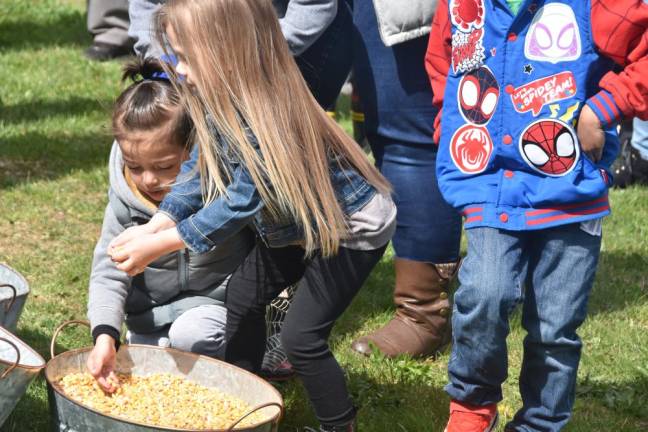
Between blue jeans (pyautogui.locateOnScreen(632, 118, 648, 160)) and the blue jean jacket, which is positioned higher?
the blue jean jacket

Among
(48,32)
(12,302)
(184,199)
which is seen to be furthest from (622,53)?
(48,32)

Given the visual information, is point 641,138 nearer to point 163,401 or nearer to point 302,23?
point 302,23

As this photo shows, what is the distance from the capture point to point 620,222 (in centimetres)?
521

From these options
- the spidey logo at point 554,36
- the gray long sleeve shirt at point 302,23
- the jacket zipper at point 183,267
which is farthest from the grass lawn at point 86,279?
the spidey logo at point 554,36

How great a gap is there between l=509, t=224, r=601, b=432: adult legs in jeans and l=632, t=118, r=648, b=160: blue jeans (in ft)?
10.0

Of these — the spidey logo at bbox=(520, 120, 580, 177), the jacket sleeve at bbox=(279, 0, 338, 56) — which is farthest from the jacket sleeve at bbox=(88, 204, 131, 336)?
the spidey logo at bbox=(520, 120, 580, 177)

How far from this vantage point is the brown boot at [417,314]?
12.1 feet

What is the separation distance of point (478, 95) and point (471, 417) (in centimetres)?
85

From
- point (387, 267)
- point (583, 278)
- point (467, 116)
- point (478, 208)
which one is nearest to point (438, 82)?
point (467, 116)

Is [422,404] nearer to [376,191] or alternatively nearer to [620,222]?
[376,191]

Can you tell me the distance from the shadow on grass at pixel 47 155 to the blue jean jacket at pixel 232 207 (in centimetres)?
282

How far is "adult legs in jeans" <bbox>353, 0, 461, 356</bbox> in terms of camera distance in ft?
11.6

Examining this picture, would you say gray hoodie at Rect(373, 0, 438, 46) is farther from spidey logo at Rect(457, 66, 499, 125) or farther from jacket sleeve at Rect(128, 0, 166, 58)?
jacket sleeve at Rect(128, 0, 166, 58)

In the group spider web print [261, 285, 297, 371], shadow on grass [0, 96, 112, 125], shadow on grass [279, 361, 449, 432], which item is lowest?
shadow on grass [0, 96, 112, 125]
